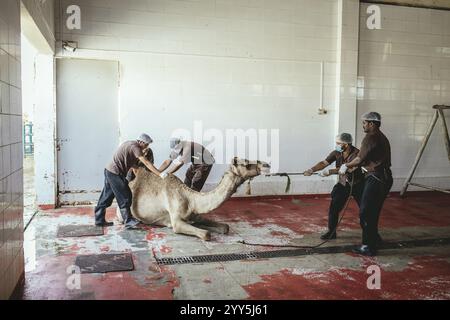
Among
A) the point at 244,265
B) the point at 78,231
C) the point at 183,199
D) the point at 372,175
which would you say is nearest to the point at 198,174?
the point at 183,199

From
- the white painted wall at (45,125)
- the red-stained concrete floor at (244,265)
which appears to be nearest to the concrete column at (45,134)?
the white painted wall at (45,125)

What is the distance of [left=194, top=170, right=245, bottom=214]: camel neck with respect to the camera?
6.21 metres

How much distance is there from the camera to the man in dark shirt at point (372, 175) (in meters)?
5.47

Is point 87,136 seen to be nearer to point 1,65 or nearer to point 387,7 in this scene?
point 1,65

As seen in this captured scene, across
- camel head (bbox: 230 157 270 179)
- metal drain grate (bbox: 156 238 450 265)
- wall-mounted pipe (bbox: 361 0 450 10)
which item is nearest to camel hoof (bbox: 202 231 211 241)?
metal drain grate (bbox: 156 238 450 265)

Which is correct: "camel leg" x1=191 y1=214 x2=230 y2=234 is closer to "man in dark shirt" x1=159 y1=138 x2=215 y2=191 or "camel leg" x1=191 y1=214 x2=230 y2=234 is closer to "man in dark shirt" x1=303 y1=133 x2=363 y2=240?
"man in dark shirt" x1=159 y1=138 x2=215 y2=191

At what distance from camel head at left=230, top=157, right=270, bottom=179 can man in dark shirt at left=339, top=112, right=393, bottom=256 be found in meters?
1.23

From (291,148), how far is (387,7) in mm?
4038

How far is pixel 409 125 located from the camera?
10.4 m

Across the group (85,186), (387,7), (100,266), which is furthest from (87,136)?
(387,7)

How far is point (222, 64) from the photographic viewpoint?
8961mm

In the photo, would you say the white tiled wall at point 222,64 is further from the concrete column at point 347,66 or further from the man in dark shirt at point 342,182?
the man in dark shirt at point 342,182

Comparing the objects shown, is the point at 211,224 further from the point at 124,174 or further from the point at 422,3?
the point at 422,3

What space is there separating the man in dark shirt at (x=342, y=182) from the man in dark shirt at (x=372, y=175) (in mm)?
379
